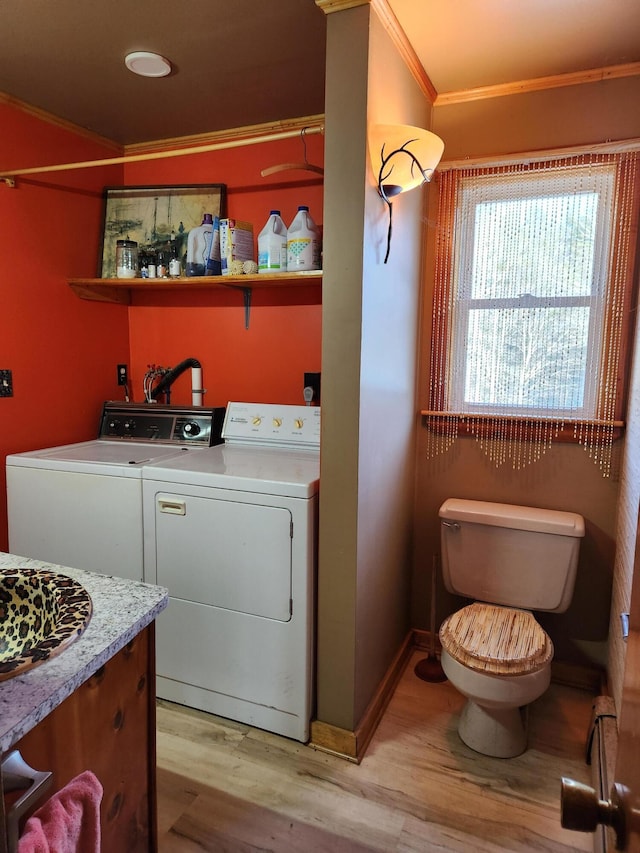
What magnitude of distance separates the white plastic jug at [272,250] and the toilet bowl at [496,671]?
4.88 ft

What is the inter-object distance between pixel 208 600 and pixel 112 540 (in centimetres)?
45

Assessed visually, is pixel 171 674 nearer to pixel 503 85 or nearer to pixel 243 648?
pixel 243 648

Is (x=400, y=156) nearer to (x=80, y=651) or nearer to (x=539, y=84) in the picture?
(x=539, y=84)

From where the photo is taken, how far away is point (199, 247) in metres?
2.41

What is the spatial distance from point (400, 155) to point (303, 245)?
19.5 inches

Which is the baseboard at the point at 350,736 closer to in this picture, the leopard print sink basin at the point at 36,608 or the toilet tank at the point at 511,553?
the toilet tank at the point at 511,553

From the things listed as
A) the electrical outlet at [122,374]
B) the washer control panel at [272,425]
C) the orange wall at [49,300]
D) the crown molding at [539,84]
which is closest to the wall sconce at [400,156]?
the crown molding at [539,84]

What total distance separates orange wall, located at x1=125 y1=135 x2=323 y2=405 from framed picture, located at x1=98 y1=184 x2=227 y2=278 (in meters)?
0.07

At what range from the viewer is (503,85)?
2092 mm

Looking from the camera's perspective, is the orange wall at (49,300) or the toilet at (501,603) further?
the orange wall at (49,300)

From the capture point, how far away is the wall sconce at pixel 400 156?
5.47 feet

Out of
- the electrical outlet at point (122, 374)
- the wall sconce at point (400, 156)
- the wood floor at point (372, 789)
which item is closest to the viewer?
the wood floor at point (372, 789)

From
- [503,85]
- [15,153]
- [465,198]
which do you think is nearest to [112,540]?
[15,153]

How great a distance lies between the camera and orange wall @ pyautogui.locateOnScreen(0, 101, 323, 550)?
2295 millimetres
